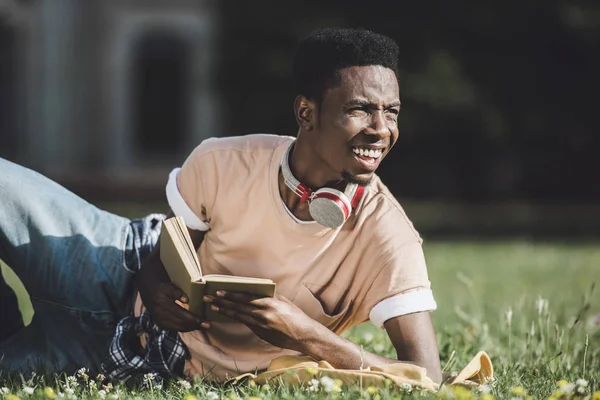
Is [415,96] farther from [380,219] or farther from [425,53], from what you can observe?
[380,219]

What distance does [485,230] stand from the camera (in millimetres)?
16109

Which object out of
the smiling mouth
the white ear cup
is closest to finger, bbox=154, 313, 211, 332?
the white ear cup

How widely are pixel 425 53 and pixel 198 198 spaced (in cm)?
1159

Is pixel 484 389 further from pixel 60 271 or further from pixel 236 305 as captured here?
pixel 60 271

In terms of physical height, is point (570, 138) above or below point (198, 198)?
below

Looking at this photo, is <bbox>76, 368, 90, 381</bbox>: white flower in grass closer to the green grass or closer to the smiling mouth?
the green grass

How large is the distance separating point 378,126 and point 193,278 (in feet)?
2.86

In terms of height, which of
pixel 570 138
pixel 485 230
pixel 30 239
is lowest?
pixel 485 230

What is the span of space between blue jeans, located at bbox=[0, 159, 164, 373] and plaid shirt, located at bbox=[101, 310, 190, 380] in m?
0.11

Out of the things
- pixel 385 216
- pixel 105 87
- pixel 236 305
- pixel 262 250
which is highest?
pixel 385 216

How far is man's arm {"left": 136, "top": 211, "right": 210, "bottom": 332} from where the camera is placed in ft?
12.0

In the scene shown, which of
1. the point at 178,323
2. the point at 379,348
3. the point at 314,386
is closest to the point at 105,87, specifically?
the point at 379,348

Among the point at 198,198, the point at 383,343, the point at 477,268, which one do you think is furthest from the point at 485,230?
the point at 198,198

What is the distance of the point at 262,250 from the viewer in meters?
3.81
